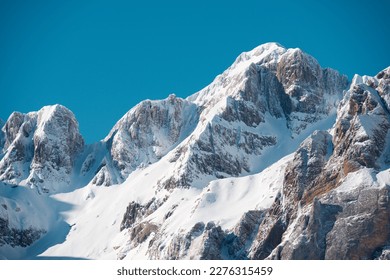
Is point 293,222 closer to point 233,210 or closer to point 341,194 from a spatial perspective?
point 341,194

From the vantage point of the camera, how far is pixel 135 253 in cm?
19388

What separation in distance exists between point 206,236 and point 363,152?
116 ft

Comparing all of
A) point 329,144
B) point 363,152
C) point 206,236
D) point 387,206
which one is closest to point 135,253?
point 206,236

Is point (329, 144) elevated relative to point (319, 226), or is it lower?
elevated

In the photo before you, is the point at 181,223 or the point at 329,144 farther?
the point at 181,223

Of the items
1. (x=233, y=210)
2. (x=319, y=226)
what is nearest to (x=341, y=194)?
(x=319, y=226)

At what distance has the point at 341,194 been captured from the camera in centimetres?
12338
